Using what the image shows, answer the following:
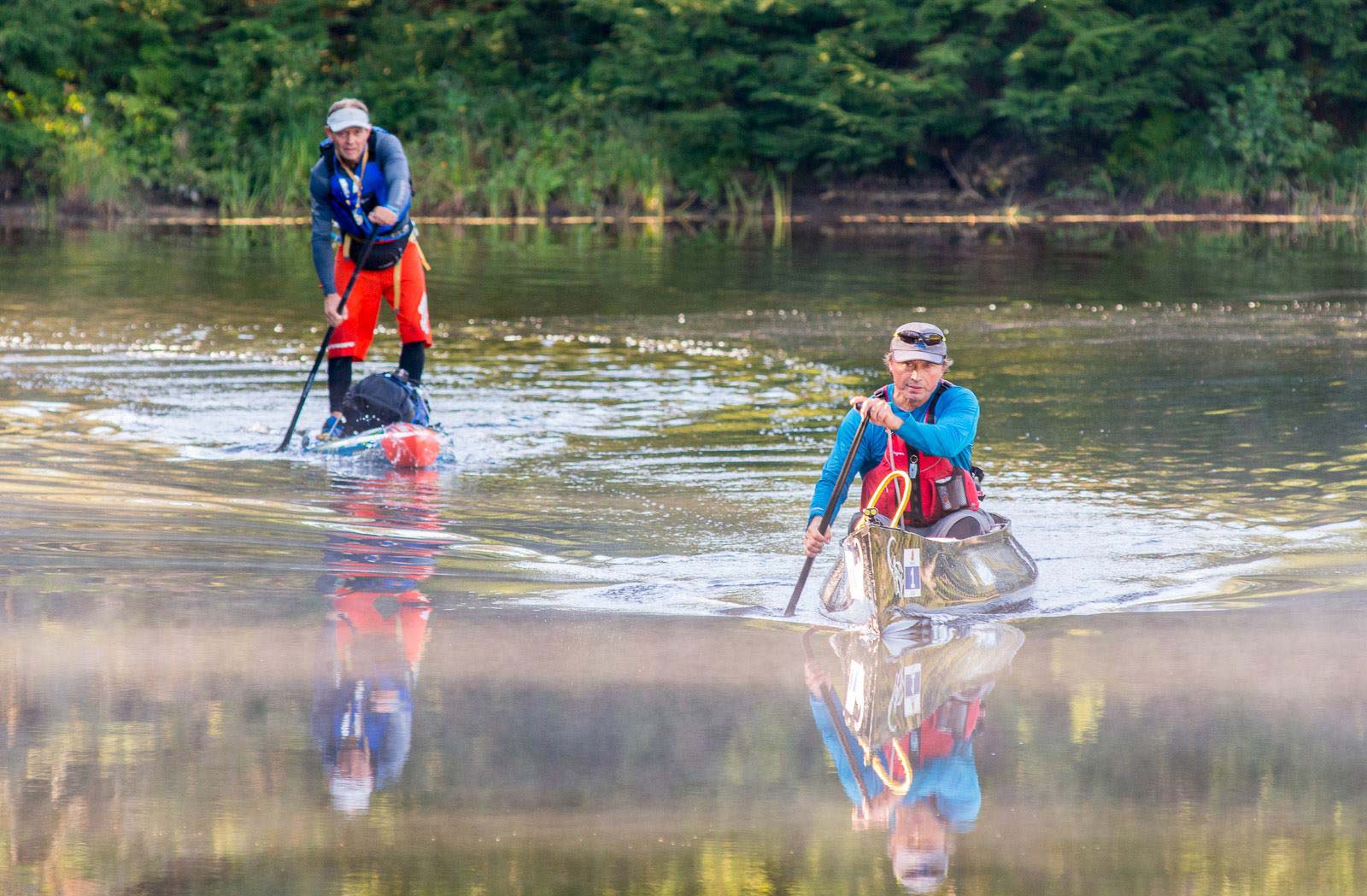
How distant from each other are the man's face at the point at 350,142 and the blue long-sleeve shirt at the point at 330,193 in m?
0.12

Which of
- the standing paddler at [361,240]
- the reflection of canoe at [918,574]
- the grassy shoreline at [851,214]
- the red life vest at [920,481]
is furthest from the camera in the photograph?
the grassy shoreline at [851,214]

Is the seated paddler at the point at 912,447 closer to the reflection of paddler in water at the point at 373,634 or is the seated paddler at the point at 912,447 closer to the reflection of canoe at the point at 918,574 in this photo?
the reflection of canoe at the point at 918,574

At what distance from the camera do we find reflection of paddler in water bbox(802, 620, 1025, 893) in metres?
5.35

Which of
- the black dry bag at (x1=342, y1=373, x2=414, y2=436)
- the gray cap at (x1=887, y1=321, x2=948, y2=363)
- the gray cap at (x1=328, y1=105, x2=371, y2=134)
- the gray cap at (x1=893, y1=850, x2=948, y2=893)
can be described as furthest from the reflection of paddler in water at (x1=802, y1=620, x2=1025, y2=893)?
the gray cap at (x1=328, y1=105, x2=371, y2=134)

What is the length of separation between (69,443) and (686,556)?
179 inches

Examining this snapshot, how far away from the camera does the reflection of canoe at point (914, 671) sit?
6.36 metres

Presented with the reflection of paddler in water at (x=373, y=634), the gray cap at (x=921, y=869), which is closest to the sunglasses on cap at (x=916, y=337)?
the reflection of paddler in water at (x=373, y=634)

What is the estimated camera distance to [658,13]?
36.3 meters

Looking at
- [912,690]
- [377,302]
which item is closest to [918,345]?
[912,690]

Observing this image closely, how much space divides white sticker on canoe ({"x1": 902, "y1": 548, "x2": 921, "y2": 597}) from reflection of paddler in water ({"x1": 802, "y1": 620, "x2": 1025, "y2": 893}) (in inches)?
5.9

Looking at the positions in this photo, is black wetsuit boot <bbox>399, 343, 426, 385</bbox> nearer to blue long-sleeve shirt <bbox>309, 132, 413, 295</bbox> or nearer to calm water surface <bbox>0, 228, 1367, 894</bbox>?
calm water surface <bbox>0, 228, 1367, 894</bbox>

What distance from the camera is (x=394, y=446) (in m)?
11.4

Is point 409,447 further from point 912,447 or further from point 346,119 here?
Result: point 912,447

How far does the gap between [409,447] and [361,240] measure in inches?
47.9
